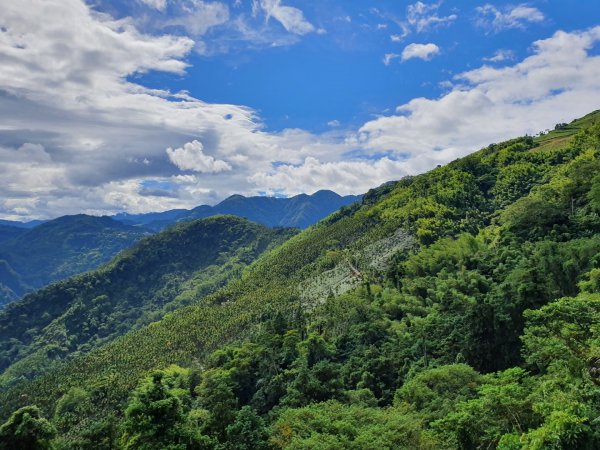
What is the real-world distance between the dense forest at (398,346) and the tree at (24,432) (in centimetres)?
11

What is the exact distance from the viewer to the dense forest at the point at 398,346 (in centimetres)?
3628

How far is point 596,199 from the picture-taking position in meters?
94.4

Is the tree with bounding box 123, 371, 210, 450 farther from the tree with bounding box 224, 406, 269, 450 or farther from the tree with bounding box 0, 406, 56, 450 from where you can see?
the tree with bounding box 0, 406, 56, 450

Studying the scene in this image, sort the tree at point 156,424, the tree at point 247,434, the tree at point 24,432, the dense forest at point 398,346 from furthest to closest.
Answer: the tree at point 247,434, the tree at point 156,424, the dense forest at point 398,346, the tree at point 24,432

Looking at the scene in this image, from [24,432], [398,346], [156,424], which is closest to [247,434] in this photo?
[156,424]

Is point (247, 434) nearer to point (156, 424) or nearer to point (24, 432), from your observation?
point (156, 424)

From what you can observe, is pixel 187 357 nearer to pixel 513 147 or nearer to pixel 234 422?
pixel 234 422

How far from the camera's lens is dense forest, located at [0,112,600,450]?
36281 mm

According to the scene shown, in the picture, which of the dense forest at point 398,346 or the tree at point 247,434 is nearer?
the dense forest at point 398,346

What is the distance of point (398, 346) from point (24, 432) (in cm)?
6089

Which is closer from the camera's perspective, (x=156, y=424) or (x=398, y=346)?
(x=156, y=424)

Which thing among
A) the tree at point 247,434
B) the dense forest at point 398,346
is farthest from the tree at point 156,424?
the tree at point 247,434

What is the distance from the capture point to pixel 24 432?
36000 mm

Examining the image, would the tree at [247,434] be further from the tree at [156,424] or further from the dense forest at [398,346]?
the tree at [156,424]
